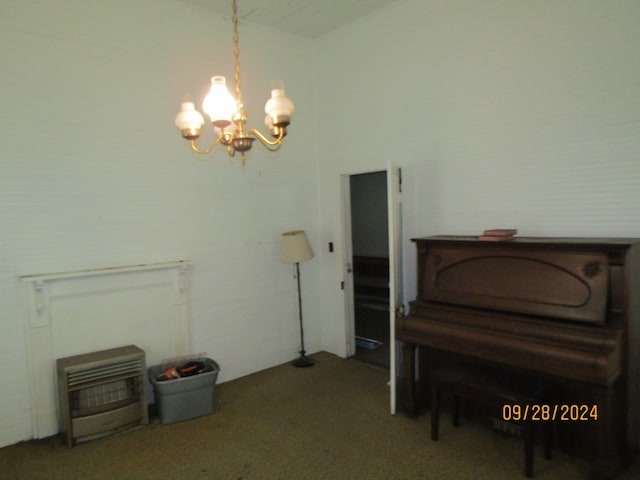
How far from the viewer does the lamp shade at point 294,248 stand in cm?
406

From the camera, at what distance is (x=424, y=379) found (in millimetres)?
3273

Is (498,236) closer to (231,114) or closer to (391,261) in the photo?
(391,261)

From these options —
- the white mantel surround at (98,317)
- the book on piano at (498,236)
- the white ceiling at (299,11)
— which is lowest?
the white mantel surround at (98,317)

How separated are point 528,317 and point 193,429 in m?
2.37

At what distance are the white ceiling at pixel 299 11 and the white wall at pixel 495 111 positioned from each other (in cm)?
13

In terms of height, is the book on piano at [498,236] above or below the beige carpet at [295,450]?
above

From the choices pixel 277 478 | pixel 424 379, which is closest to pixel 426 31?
pixel 424 379

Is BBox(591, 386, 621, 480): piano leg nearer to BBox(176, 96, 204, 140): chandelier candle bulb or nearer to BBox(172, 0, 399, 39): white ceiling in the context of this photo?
BBox(176, 96, 204, 140): chandelier candle bulb

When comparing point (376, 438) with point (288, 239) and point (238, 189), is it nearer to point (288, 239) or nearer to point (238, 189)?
point (288, 239)

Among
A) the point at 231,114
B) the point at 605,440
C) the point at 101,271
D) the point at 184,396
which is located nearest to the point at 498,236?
the point at 605,440

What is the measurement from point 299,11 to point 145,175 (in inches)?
77.2

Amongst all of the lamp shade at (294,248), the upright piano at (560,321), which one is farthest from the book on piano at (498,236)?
the lamp shade at (294,248)

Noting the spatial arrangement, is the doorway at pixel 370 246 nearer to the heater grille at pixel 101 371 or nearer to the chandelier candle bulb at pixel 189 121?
the heater grille at pixel 101 371

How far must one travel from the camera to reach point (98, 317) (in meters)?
3.23
